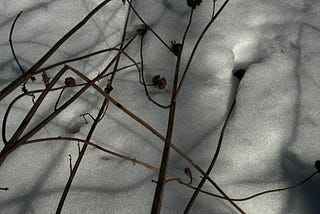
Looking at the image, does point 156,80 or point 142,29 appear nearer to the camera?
point 156,80

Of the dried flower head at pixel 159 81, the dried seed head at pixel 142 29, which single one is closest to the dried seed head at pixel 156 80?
the dried flower head at pixel 159 81

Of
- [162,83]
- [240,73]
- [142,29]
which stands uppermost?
[142,29]

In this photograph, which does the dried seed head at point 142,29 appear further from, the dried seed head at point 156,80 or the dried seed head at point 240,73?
the dried seed head at point 240,73

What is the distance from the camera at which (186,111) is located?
134 cm

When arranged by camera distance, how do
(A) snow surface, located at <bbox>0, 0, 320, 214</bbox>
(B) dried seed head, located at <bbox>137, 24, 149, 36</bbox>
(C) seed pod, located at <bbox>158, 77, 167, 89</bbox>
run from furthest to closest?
(B) dried seed head, located at <bbox>137, 24, 149, 36</bbox>
(C) seed pod, located at <bbox>158, 77, 167, 89</bbox>
(A) snow surface, located at <bbox>0, 0, 320, 214</bbox>

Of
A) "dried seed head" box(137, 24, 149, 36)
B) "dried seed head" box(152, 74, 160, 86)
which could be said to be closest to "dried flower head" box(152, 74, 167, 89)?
"dried seed head" box(152, 74, 160, 86)

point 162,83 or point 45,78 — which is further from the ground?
point 45,78

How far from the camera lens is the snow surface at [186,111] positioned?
119 cm

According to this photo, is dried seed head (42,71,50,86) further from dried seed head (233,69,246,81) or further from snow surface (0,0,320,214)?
dried seed head (233,69,246,81)

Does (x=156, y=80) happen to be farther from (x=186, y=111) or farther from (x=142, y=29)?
(x=142, y=29)

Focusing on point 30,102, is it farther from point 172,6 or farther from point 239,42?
point 239,42

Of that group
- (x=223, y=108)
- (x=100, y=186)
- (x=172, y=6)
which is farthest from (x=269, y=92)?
(x=100, y=186)

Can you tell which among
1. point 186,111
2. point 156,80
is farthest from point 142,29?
point 186,111

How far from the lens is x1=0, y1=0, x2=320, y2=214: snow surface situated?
1.19m
